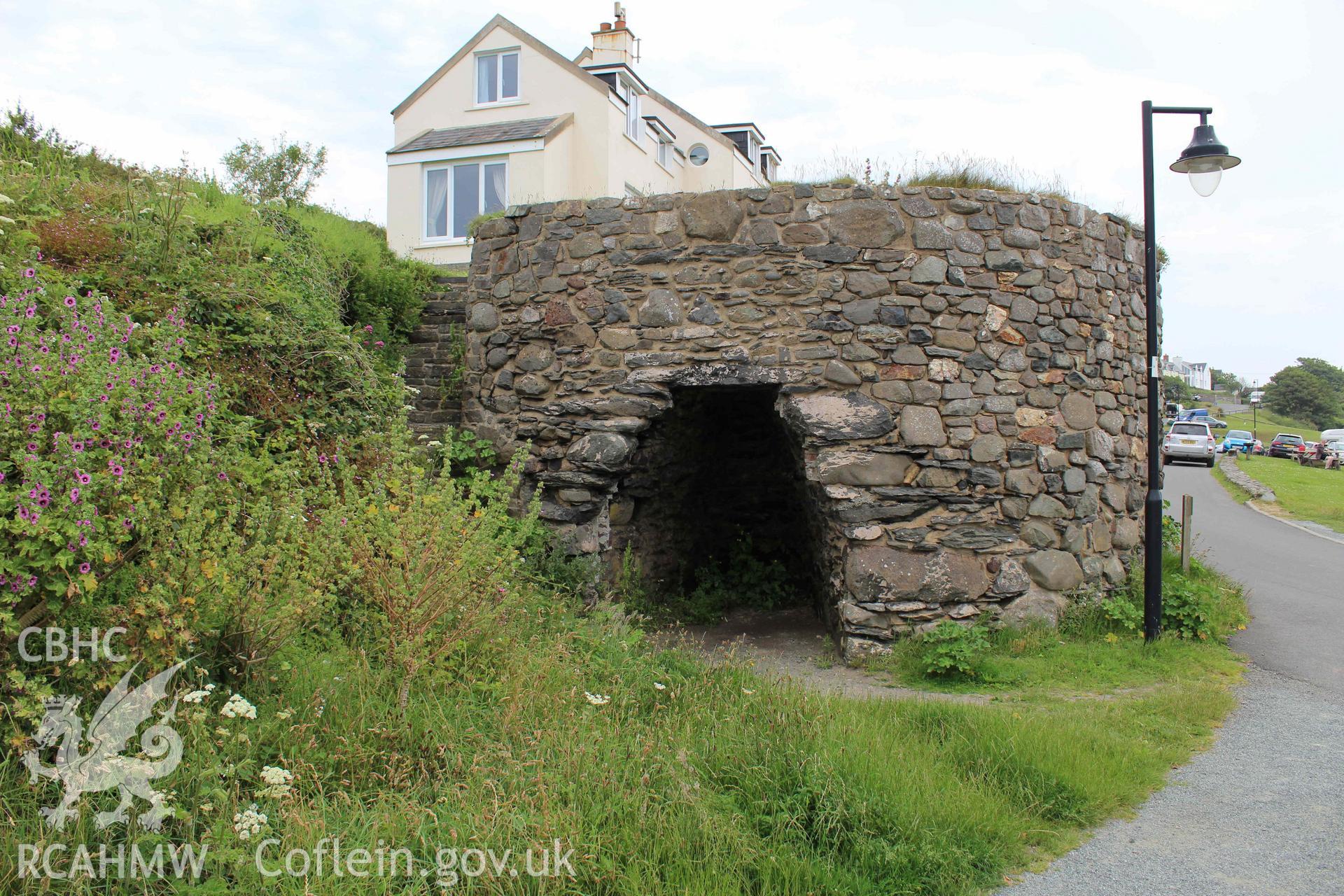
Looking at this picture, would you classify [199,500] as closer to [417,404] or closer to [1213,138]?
[417,404]

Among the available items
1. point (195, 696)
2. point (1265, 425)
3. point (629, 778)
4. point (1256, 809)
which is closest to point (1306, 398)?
point (1265, 425)

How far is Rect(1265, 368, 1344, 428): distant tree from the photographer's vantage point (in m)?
69.4

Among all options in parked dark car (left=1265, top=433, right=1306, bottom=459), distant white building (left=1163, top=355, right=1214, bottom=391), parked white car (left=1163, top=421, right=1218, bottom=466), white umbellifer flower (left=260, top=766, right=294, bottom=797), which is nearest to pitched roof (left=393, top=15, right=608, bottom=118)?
white umbellifer flower (left=260, top=766, right=294, bottom=797)

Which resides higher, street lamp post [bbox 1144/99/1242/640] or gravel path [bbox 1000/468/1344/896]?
street lamp post [bbox 1144/99/1242/640]

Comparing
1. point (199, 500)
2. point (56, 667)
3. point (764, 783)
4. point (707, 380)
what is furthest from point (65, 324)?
point (707, 380)

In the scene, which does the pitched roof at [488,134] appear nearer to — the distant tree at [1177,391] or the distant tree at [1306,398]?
the distant tree at [1177,391]

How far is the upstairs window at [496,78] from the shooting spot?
66.8ft

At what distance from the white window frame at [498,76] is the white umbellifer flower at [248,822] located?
1929 cm

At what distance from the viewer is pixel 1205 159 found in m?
6.85

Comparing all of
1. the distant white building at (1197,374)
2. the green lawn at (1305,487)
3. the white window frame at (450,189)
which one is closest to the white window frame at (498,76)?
the white window frame at (450,189)

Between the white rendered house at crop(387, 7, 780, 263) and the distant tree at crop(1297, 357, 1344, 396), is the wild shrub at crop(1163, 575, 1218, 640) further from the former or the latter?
the distant tree at crop(1297, 357, 1344, 396)

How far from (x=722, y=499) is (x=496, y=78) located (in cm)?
1468

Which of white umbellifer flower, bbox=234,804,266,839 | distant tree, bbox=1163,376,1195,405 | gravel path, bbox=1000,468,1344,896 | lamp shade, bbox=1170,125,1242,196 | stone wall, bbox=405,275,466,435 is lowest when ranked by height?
gravel path, bbox=1000,468,1344,896

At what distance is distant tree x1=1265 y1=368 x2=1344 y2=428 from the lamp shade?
75.9 metres
